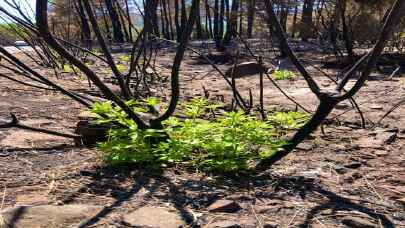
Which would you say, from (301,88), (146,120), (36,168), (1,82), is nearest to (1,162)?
(36,168)

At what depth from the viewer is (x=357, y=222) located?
2.16 meters

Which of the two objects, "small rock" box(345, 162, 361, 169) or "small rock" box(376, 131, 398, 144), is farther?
"small rock" box(376, 131, 398, 144)

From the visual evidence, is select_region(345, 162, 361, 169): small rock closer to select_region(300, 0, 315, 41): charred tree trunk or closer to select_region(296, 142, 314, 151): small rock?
select_region(296, 142, 314, 151): small rock

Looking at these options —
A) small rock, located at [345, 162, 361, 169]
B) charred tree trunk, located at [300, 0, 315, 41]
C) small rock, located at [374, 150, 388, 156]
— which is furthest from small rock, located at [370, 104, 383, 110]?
charred tree trunk, located at [300, 0, 315, 41]

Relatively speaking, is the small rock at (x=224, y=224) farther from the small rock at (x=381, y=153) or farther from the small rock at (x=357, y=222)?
the small rock at (x=381, y=153)

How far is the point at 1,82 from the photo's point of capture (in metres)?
5.98

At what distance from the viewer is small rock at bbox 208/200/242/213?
2.25 metres

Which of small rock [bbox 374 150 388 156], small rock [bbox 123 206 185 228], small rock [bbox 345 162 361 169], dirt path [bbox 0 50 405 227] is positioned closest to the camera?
small rock [bbox 123 206 185 228]

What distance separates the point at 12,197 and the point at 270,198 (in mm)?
1130

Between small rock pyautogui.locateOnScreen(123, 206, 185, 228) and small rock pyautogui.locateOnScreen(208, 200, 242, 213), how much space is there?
17cm

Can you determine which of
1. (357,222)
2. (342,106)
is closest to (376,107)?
(342,106)

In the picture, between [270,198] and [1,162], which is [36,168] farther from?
[270,198]

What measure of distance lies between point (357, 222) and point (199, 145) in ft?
2.98

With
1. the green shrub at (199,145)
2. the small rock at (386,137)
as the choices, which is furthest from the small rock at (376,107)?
the green shrub at (199,145)
